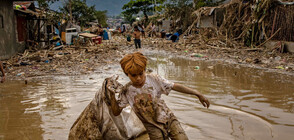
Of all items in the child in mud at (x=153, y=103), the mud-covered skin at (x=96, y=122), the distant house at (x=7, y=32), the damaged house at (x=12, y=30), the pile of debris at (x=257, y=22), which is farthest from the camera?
the damaged house at (x=12, y=30)

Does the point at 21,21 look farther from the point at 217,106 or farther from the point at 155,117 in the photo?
the point at 155,117

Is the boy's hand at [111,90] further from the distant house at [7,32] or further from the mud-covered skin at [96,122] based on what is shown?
the distant house at [7,32]

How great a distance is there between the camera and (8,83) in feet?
18.4

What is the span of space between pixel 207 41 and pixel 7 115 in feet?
34.5

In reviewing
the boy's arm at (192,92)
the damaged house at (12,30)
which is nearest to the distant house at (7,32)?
the damaged house at (12,30)

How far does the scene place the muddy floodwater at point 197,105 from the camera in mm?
2886

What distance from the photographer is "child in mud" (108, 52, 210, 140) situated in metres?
1.97

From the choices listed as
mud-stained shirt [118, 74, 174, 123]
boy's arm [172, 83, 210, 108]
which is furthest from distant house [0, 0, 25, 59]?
boy's arm [172, 83, 210, 108]

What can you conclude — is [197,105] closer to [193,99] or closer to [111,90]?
[193,99]

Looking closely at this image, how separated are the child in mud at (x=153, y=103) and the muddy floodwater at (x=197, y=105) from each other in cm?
84

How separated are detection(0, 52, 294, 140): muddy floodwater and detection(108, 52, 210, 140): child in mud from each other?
84 cm

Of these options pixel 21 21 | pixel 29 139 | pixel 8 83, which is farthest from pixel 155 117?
pixel 21 21

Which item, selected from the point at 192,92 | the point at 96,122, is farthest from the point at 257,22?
the point at 96,122

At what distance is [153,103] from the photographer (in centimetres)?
204
